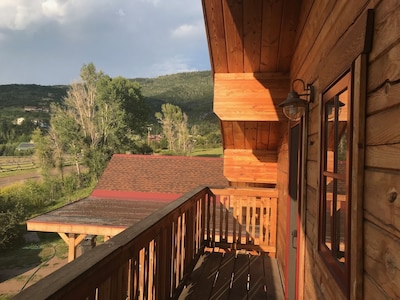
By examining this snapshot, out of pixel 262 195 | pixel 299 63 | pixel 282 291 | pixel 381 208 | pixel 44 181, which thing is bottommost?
pixel 44 181

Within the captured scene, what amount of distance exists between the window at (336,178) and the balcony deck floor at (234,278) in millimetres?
1691

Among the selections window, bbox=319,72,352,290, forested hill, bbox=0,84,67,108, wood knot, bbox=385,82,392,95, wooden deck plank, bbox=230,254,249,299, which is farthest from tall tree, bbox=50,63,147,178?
forested hill, bbox=0,84,67,108

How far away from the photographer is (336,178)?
163 cm

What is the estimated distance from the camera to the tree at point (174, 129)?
39.4 meters

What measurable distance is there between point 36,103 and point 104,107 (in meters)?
36.7

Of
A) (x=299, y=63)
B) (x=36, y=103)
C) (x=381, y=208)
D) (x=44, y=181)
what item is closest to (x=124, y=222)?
(x=299, y=63)

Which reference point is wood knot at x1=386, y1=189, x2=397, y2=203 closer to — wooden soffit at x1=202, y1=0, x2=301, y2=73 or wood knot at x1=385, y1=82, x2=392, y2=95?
wood knot at x1=385, y1=82, x2=392, y2=95

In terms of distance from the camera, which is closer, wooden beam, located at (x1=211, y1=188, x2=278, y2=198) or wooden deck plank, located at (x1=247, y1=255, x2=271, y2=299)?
wooden deck plank, located at (x1=247, y1=255, x2=271, y2=299)

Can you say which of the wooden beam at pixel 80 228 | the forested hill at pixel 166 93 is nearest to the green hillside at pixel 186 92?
the forested hill at pixel 166 93

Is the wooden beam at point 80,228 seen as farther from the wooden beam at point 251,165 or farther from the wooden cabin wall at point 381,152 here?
the wooden cabin wall at point 381,152

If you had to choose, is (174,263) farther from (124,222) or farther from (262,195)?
(124,222)

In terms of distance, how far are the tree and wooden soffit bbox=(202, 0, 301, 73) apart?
3474cm

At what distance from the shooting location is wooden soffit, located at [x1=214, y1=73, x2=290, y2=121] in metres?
4.20

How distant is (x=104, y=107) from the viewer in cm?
3136
